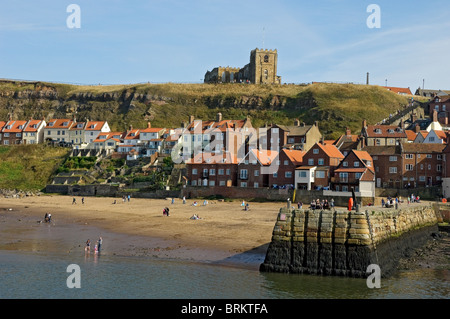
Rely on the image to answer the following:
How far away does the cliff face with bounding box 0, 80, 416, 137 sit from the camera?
124062 mm

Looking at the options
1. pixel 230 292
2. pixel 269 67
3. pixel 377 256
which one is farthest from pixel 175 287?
pixel 269 67

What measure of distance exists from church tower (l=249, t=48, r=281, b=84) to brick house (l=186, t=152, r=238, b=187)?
75.1m

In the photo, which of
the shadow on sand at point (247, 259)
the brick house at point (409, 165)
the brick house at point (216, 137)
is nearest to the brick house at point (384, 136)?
the brick house at point (409, 165)

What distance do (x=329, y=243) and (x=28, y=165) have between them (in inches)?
3253

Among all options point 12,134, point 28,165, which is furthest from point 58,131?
point 28,165

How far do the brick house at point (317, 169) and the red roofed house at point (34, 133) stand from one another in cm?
7091

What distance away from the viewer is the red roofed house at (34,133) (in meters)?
111

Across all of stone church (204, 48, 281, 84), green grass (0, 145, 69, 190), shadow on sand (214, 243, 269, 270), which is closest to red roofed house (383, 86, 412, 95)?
stone church (204, 48, 281, 84)

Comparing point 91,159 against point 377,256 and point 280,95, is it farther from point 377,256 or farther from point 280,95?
point 377,256

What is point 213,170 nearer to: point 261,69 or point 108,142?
point 108,142

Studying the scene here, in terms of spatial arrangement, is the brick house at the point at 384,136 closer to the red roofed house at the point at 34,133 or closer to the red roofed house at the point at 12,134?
the red roofed house at the point at 34,133

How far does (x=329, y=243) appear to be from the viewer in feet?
89.1

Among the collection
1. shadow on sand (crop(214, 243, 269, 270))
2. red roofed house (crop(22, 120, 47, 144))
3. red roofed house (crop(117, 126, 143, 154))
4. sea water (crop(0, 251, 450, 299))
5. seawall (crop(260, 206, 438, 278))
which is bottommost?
sea water (crop(0, 251, 450, 299))

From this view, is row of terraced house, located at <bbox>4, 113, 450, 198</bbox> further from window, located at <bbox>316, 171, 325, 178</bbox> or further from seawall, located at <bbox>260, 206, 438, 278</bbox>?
seawall, located at <bbox>260, 206, 438, 278</bbox>
